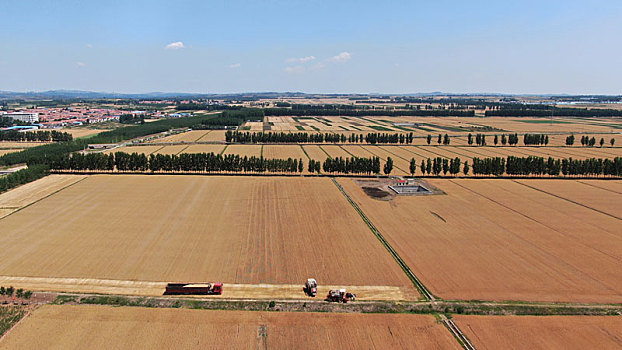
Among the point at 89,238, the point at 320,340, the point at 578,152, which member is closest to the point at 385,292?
the point at 320,340

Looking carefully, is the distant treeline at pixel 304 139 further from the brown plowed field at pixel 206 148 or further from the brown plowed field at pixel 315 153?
the brown plowed field at pixel 206 148

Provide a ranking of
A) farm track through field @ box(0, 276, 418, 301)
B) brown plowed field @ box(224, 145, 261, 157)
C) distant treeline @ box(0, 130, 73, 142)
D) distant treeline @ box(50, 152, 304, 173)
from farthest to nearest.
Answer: distant treeline @ box(0, 130, 73, 142)
brown plowed field @ box(224, 145, 261, 157)
distant treeline @ box(50, 152, 304, 173)
farm track through field @ box(0, 276, 418, 301)

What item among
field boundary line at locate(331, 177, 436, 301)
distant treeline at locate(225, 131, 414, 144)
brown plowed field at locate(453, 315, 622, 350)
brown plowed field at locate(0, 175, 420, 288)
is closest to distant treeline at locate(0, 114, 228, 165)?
brown plowed field at locate(0, 175, 420, 288)

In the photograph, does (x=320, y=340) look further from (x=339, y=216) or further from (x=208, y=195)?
(x=208, y=195)

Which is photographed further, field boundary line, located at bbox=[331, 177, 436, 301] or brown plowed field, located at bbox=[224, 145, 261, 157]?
brown plowed field, located at bbox=[224, 145, 261, 157]

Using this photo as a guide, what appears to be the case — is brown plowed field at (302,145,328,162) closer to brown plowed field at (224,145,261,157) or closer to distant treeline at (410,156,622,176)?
brown plowed field at (224,145,261,157)
